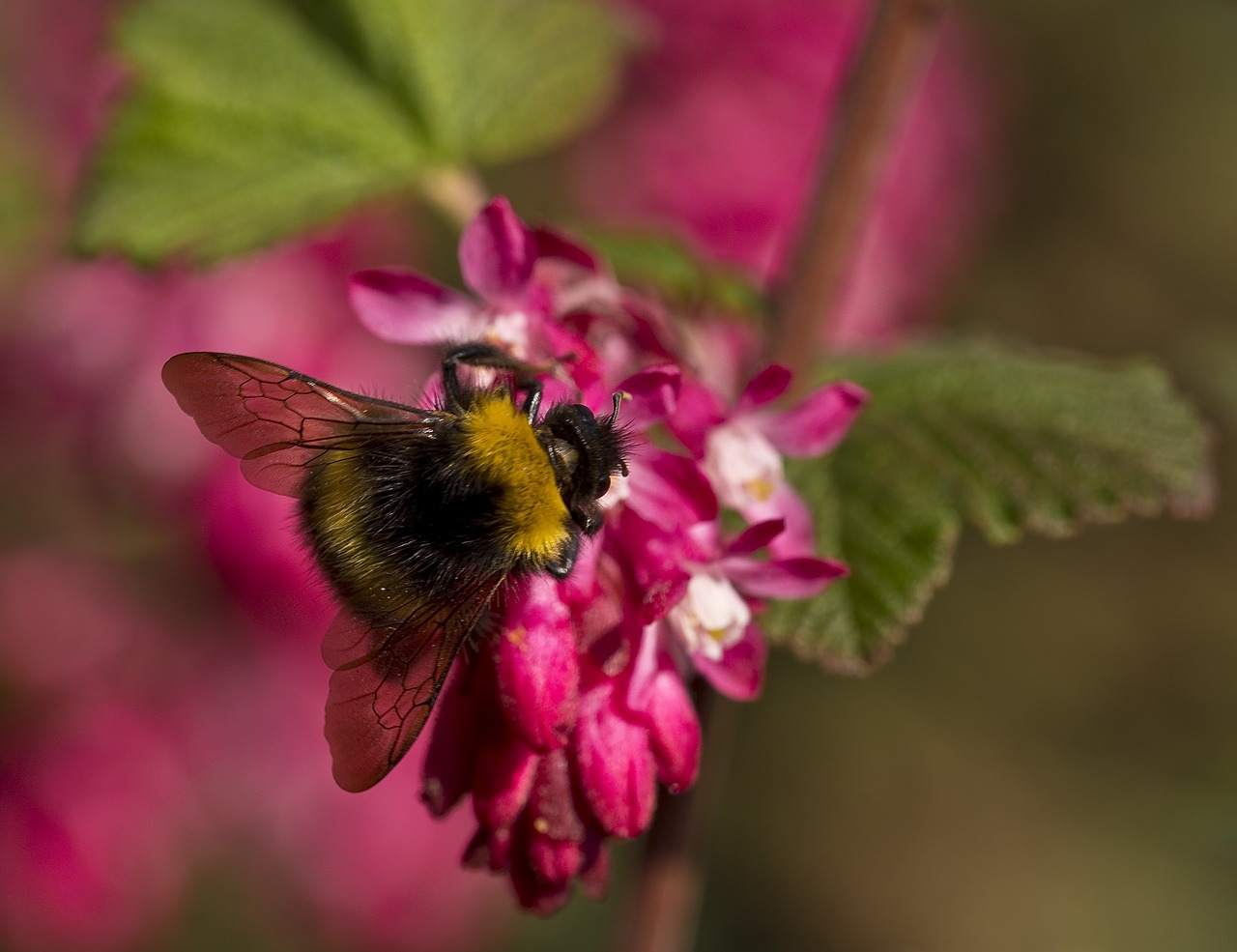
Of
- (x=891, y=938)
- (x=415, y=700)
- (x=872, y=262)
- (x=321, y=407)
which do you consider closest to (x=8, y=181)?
(x=872, y=262)

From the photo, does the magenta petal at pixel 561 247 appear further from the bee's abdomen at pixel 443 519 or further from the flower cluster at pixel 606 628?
the bee's abdomen at pixel 443 519

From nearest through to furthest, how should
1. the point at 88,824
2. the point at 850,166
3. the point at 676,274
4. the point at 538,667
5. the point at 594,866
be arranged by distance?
the point at 538,667, the point at 594,866, the point at 850,166, the point at 676,274, the point at 88,824

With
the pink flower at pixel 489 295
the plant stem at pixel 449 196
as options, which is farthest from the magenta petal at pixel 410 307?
the plant stem at pixel 449 196

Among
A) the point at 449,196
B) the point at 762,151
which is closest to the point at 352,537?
the point at 449,196

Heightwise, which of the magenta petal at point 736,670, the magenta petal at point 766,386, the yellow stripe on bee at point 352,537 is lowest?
the magenta petal at point 736,670

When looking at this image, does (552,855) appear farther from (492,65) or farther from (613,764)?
(492,65)

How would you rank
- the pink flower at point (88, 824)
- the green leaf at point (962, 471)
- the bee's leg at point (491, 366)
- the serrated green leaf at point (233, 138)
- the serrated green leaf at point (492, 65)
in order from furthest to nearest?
1. the pink flower at point (88, 824)
2. the serrated green leaf at point (492, 65)
3. the serrated green leaf at point (233, 138)
4. the green leaf at point (962, 471)
5. the bee's leg at point (491, 366)

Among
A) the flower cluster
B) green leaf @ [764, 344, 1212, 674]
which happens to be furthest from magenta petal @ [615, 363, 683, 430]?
green leaf @ [764, 344, 1212, 674]
